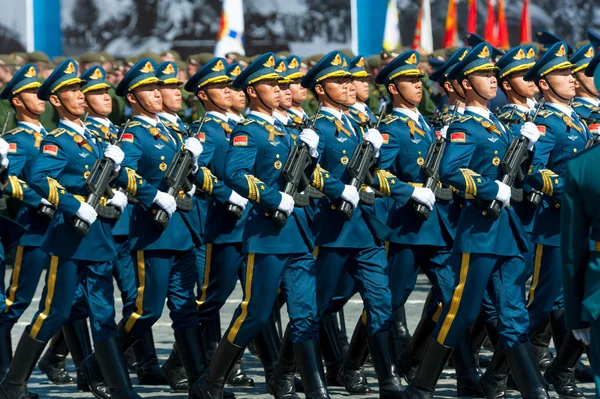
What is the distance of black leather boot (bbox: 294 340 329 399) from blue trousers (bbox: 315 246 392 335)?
394mm

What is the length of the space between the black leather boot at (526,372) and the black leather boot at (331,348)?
1.52m

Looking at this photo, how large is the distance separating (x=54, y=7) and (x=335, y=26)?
7630 millimetres

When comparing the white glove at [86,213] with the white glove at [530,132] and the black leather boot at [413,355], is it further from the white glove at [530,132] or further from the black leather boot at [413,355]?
the white glove at [530,132]

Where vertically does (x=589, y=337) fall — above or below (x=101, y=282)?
above

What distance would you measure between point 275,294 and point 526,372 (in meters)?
1.31

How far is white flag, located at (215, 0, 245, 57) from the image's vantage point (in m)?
18.8

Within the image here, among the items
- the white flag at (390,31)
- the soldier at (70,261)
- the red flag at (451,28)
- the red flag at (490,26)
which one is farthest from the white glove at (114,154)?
the red flag at (490,26)

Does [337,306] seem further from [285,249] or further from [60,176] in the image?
[60,176]

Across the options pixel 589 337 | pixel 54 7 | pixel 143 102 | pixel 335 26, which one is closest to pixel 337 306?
pixel 143 102

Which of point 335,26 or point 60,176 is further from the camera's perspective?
point 335,26

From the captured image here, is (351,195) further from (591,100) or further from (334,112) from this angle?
(591,100)

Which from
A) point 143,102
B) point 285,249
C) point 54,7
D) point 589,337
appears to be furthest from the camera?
point 54,7

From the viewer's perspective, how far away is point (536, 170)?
26.7 ft

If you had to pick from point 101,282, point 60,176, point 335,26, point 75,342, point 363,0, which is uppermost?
point 60,176
